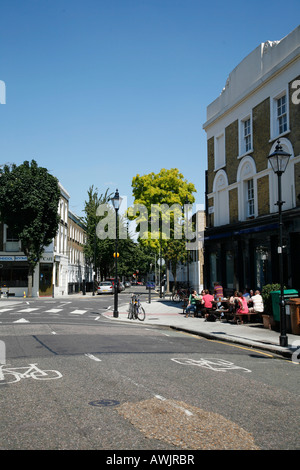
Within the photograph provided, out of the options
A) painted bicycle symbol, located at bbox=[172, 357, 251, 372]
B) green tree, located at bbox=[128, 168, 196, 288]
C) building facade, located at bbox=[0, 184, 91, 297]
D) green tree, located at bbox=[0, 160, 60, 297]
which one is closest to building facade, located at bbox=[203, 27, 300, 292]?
painted bicycle symbol, located at bbox=[172, 357, 251, 372]

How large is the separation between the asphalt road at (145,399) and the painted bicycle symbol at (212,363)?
0.02m

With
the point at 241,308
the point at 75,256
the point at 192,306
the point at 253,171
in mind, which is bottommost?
the point at 192,306

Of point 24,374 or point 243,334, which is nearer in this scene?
point 24,374

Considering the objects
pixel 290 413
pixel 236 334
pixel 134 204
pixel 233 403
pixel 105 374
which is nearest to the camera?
pixel 290 413

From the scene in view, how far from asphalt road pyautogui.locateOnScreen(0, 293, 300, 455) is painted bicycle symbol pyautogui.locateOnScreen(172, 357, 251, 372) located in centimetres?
2

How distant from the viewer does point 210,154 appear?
26.7 meters

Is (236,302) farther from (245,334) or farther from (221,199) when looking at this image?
(221,199)

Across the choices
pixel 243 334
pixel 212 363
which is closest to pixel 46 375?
pixel 212 363

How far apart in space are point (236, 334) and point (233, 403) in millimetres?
8367

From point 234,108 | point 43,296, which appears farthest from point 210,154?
point 43,296

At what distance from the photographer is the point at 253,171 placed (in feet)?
69.8

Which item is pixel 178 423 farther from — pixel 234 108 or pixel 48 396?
pixel 234 108

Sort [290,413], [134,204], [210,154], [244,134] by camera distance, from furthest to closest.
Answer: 1. [134,204]
2. [210,154]
3. [244,134]
4. [290,413]

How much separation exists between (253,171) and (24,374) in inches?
652
